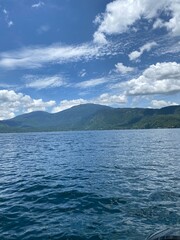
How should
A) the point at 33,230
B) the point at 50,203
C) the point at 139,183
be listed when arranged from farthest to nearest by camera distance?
the point at 139,183 < the point at 50,203 < the point at 33,230

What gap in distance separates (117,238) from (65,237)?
3420 millimetres

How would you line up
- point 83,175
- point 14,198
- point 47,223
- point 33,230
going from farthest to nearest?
1. point 83,175
2. point 14,198
3. point 47,223
4. point 33,230

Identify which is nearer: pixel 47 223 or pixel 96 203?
pixel 47 223

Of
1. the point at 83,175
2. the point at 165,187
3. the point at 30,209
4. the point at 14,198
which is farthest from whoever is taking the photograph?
the point at 83,175

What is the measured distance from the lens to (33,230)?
17.5m

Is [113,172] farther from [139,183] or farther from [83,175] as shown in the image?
[139,183]

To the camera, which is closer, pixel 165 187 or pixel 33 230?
pixel 33 230

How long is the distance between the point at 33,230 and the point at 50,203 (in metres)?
6.46

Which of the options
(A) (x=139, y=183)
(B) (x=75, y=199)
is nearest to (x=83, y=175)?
(A) (x=139, y=183)

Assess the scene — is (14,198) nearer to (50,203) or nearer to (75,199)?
(50,203)

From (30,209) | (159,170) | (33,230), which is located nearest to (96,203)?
(30,209)

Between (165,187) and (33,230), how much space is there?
1681cm

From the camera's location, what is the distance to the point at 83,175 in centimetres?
3803

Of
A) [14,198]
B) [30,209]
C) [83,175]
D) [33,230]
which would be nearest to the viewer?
[33,230]
